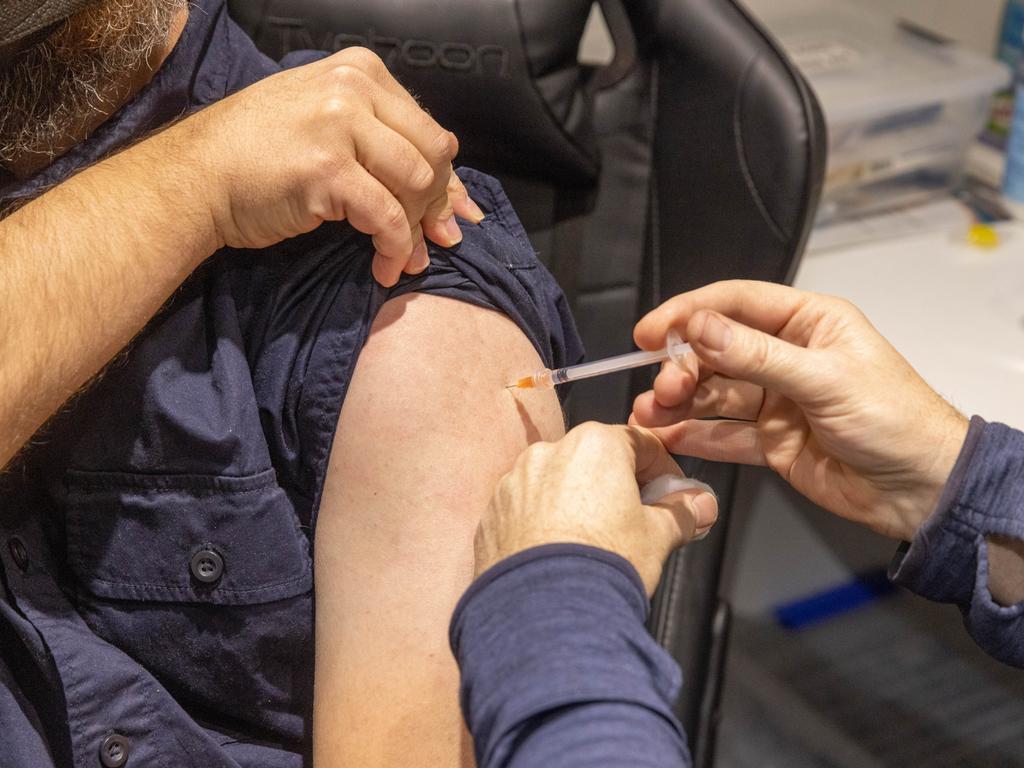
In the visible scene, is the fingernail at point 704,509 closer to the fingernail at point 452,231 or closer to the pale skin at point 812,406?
the pale skin at point 812,406

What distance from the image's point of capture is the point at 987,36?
2045mm

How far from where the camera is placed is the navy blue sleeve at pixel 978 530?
0.99m

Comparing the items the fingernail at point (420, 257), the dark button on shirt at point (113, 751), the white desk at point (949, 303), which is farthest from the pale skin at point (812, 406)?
the dark button on shirt at point (113, 751)

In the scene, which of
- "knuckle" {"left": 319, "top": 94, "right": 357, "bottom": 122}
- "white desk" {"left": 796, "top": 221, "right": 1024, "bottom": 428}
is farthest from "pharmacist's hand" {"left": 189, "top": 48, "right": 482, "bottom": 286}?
"white desk" {"left": 796, "top": 221, "right": 1024, "bottom": 428}

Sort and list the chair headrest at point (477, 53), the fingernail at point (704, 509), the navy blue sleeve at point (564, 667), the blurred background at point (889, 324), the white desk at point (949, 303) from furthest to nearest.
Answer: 1. the blurred background at point (889, 324)
2. the white desk at point (949, 303)
3. the chair headrest at point (477, 53)
4. the fingernail at point (704, 509)
5. the navy blue sleeve at point (564, 667)

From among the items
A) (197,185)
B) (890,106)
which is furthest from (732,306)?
(890,106)

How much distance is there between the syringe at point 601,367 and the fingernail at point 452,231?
14cm

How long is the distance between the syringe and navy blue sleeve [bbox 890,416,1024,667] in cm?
27

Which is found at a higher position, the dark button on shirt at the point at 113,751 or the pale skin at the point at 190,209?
the pale skin at the point at 190,209

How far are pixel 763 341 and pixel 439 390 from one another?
281 mm

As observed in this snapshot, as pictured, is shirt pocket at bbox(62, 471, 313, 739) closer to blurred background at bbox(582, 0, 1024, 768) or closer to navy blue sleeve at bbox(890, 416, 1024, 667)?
navy blue sleeve at bbox(890, 416, 1024, 667)

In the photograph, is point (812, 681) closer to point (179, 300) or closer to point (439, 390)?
point (439, 390)

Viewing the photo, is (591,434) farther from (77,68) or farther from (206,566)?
(77,68)

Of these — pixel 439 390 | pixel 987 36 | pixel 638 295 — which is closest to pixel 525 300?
pixel 439 390
